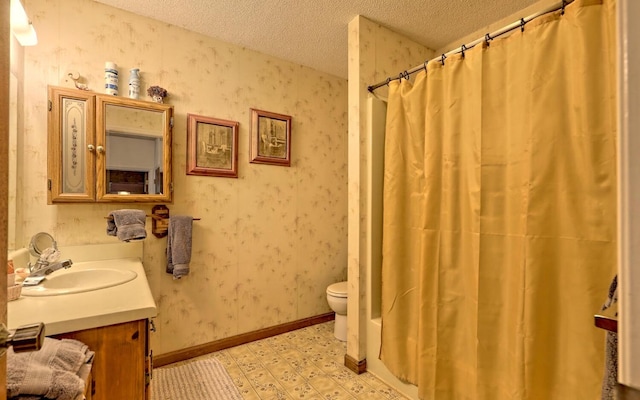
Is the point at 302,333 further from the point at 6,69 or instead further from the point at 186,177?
the point at 6,69

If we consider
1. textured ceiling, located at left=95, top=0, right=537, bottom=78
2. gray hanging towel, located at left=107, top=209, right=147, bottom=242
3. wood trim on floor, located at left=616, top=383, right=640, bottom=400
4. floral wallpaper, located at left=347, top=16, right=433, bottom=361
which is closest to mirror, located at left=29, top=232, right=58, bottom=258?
gray hanging towel, located at left=107, top=209, right=147, bottom=242

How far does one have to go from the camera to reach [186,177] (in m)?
2.11

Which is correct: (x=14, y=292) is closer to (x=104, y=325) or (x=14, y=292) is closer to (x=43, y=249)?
(x=104, y=325)

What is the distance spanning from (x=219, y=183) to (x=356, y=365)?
5.17ft

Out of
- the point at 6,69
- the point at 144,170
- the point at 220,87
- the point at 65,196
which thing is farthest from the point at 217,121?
the point at 6,69

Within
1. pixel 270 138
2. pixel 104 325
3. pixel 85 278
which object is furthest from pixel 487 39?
pixel 85 278

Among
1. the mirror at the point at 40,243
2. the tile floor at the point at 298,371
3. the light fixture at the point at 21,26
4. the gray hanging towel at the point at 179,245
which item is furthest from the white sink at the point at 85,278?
the light fixture at the point at 21,26

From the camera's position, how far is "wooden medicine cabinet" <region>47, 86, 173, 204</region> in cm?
164

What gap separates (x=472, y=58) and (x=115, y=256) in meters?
2.26

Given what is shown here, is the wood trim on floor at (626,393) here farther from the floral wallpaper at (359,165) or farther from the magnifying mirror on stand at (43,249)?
the magnifying mirror on stand at (43,249)

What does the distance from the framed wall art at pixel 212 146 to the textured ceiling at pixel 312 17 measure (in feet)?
2.08

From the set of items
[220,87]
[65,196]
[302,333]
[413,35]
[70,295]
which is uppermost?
[413,35]

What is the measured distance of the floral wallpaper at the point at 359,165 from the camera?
6.45 feet

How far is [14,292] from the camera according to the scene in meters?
1.09
